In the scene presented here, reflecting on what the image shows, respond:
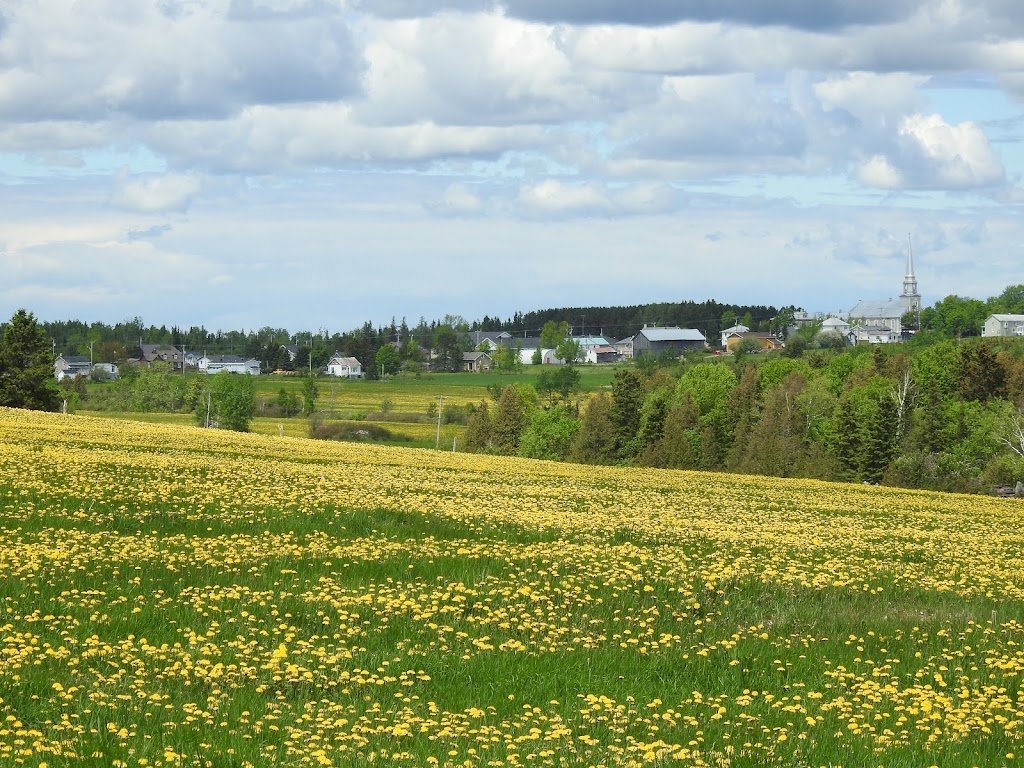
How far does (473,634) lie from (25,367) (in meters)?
94.0

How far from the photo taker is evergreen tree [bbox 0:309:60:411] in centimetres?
10138

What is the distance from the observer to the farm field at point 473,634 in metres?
13.8

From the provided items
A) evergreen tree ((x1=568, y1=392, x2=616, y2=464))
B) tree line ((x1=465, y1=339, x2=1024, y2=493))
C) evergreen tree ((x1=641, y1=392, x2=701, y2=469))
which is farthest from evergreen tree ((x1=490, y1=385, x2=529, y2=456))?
evergreen tree ((x1=641, y1=392, x2=701, y2=469))

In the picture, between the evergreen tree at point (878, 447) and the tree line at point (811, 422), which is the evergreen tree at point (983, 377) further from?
the evergreen tree at point (878, 447)

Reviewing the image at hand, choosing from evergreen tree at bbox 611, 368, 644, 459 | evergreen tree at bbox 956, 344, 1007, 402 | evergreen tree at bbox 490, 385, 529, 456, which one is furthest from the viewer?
evergreen tree at bbox 490, 385, 529, 456

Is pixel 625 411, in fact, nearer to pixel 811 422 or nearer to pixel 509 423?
pixel 509 423

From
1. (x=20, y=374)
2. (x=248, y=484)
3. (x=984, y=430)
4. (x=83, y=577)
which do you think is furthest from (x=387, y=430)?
(x=83, y=577)

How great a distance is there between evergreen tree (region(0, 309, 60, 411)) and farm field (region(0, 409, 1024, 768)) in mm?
72275

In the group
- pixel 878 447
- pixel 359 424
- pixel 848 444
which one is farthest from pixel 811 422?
pixel 359 424

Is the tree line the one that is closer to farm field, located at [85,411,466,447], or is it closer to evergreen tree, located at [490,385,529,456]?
evergreen tree, located at [490,385,529,456]

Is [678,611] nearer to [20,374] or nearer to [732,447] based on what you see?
[20,374]

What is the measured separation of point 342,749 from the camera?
1293cm

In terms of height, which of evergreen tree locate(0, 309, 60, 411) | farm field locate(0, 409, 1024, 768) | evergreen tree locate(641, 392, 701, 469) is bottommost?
evergreen tree locate(641, 392, 701, 469)

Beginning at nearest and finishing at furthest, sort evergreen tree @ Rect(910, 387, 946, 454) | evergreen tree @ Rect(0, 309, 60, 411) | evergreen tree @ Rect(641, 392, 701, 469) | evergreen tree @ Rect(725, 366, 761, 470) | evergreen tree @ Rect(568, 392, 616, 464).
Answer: evergreen tree @ Rect(0, 309, 60, 411)
evergreen tree @ Rect(910, 387, 946, 454)
evergreen tree @ Rect(641, 392, 701, 469)
evergreen tree @ Rect(725, 366, 761, 470)
evergreen tree @ Rect(568, 392, 616, 464)
